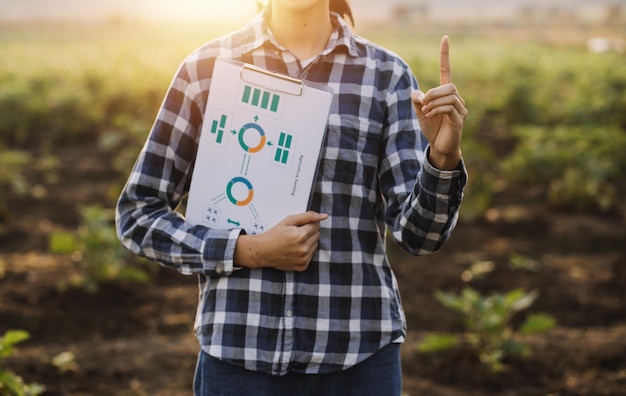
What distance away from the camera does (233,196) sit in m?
1.51

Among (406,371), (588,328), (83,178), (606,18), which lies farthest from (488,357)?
(606,18)

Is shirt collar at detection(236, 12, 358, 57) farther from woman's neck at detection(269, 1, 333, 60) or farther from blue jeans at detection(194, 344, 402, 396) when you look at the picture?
blue jeans at detection(194, 344, 402, 396)

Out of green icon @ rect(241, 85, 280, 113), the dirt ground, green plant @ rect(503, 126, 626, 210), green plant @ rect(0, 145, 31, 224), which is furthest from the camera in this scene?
green plant @ rect(503, 126, 626, 210)

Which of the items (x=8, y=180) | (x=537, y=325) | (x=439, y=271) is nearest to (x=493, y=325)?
(x=537, y=325)

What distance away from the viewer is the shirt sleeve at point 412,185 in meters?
1.39

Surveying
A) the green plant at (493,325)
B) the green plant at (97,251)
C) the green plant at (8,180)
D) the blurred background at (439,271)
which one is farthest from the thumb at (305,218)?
the green plant at (8,180)

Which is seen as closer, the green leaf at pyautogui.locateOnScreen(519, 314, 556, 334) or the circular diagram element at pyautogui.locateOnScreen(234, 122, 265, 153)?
the circular diagram element at pyautogui.locateOnScreen(234, 122, 265, 153)

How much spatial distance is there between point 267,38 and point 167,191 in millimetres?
376

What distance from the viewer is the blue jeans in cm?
145

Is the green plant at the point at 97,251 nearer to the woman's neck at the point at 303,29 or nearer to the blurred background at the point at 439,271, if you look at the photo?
the blurred background at the point at 439,271

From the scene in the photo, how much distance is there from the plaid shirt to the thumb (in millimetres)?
66

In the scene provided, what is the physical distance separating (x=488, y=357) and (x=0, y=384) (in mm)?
2069

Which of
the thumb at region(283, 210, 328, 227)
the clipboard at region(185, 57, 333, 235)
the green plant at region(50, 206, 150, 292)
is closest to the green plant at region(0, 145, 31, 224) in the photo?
the green plant at region(50, 206, 150, 292)

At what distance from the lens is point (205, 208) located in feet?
5.00
